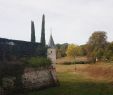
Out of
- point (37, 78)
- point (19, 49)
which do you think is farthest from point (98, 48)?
point (37, 78)

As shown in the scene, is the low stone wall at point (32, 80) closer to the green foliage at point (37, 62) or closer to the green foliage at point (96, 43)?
the green foliage at point (37, 62)

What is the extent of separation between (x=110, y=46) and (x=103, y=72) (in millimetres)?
27563

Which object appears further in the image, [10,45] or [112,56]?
[112,56]

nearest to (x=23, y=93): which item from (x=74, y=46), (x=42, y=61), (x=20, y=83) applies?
(x=20, y=83)

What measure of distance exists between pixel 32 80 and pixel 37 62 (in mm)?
2539

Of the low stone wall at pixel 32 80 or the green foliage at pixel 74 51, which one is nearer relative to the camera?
the low stone wall at pixel 32 80

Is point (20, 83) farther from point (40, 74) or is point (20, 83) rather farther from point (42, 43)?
point (42, 43)

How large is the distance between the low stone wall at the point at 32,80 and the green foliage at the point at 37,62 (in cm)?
48

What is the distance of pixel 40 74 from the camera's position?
37.1 m

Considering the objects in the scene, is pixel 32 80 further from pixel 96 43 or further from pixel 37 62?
pixel 96 43

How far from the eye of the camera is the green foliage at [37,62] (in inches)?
1391

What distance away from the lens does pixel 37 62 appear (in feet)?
120

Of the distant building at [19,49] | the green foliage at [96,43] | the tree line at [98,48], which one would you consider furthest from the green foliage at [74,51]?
the distant building at [19,49]

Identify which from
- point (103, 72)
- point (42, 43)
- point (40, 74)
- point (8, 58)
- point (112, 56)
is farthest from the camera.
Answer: point (112, 56)
